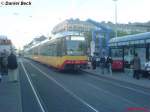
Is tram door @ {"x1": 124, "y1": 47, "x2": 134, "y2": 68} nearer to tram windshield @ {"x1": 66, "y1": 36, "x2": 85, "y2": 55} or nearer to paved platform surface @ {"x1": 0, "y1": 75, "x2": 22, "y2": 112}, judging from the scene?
tram windshield @ {"x1": 66, "y1": 36, "x2": 85, "y2": 55}

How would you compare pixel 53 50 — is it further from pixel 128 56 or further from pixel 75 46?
pixel 128 56

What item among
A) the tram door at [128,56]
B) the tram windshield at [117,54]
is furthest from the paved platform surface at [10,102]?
the tram door at [128,56]

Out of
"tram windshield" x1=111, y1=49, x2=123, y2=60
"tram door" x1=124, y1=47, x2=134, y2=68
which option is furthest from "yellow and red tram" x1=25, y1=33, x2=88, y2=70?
"tram door" x1=124, y1=47, x2=134, y2=68

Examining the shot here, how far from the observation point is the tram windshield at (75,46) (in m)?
33.4

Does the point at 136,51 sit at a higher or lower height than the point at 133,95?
higher

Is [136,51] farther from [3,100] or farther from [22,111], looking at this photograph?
[22,111]

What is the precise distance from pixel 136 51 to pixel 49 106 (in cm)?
1784

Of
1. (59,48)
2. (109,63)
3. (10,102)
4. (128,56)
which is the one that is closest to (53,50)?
(59,48)

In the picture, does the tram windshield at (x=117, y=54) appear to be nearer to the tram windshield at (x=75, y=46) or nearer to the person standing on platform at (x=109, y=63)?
the person standing on platform at (x=109, y=63)

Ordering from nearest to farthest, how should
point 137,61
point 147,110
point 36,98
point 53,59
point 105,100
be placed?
point 147,110 < point 105,100 < point 36,98 < point 137,61 < point 53,59

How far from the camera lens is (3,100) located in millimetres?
15570

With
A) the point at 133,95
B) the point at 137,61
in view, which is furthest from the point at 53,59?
the point at 133,95

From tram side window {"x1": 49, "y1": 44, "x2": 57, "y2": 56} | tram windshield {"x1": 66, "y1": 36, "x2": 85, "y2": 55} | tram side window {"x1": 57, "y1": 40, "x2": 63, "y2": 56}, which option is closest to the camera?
tram windshield {"x1": 66, "y1": 36, "x2": 85, "y2": 55}

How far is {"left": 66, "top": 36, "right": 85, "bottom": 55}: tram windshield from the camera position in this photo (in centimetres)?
3344
